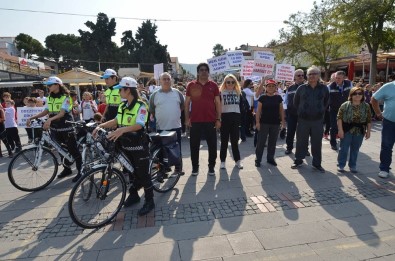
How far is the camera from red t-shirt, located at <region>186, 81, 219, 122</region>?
16.9 feet

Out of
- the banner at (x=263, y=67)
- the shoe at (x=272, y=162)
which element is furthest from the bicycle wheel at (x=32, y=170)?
the banner at (x=263, y=67)

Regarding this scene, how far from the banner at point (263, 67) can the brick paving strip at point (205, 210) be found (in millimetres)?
4856

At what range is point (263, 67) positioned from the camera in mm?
8688

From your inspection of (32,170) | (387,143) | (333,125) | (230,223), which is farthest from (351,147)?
(32,170)

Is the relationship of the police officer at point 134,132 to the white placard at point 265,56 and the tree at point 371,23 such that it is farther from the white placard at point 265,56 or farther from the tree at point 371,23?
the tree at point 371,23

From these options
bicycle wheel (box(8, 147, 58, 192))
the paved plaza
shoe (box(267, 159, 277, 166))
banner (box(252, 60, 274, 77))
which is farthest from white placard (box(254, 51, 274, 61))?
bicycle wheel (box(8, 147, 58, 192))

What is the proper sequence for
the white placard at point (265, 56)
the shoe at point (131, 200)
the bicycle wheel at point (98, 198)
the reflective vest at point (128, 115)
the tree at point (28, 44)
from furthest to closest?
the tree at point (28, 44) < the white placard at point (265, 56) < the shoe at point (131, 200) < the reflective vest at point (128, 115) < the bicycle wheel at point (98, 198)

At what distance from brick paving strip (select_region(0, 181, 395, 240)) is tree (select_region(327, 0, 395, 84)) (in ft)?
43.9

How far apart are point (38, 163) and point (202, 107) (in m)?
3.02

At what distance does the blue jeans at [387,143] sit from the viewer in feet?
16.5

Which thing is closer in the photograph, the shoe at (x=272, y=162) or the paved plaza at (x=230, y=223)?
the paved plaza at (x=230, y=223)

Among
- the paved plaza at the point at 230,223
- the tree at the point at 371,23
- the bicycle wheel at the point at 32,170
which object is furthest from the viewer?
the tree at the point at 371,23

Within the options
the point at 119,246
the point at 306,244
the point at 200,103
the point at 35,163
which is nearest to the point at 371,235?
the point at 306,244

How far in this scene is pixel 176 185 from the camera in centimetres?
508
